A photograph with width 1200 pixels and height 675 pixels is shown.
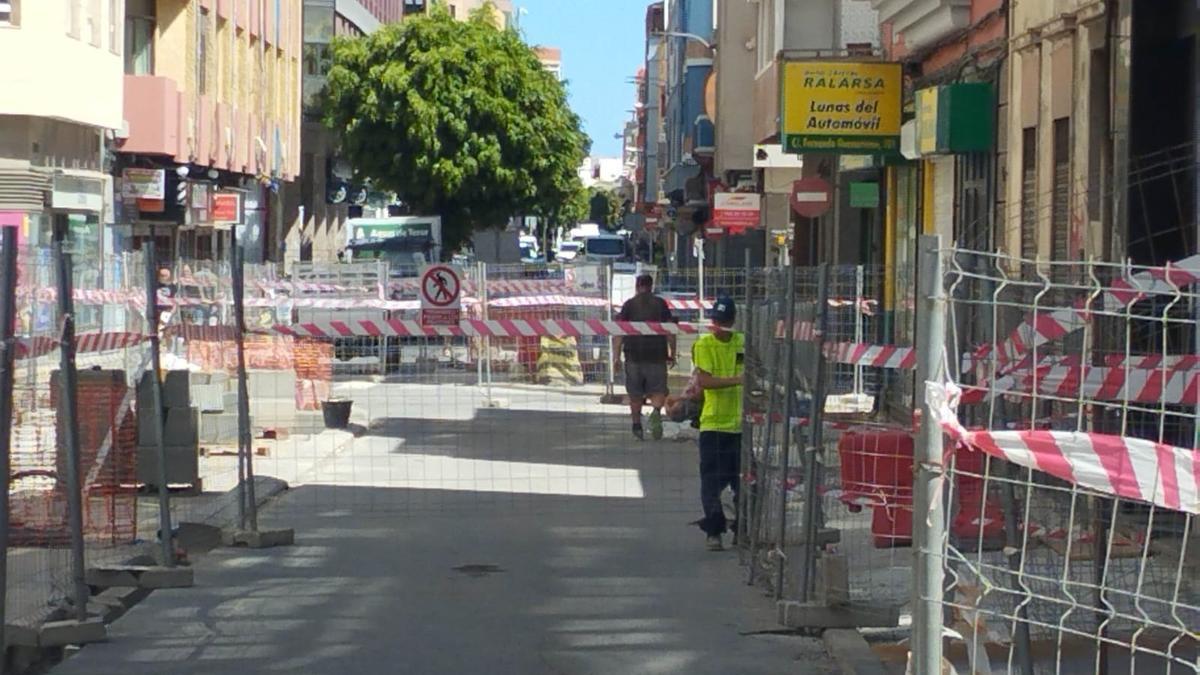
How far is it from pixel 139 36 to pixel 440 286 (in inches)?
829

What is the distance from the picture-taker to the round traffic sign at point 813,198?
28938mm

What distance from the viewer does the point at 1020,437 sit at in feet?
17.3

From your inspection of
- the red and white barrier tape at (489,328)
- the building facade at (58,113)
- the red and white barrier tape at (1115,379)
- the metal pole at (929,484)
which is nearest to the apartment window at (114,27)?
the building facade at (58,113)

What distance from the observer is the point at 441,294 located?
21922mm

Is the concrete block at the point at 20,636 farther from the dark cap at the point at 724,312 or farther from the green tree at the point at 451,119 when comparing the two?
the green tree at the point at 451,119

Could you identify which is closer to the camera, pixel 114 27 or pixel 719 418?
pixel 719 418

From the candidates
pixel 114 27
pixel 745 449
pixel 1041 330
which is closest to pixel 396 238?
pixel 114 27

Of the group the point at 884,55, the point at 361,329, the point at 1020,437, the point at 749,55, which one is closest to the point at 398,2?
the point at 749,55

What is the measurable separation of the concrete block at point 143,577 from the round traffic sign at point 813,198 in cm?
1859

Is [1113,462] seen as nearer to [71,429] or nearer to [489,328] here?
[71,429]

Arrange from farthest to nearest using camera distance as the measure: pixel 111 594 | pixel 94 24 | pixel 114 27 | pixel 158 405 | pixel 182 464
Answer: pixel 114 27 → pixel 94 24 → pixel 182 464 → pixel 158 405 → pixel 111 594

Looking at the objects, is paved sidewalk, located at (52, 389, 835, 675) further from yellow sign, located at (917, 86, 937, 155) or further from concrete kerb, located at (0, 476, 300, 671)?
yellow sign, located at (917, 86, 937, 155)

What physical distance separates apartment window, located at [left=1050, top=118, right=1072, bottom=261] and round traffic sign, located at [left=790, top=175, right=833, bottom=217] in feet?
40.0

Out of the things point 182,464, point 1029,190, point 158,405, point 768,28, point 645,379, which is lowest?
point 182,464
